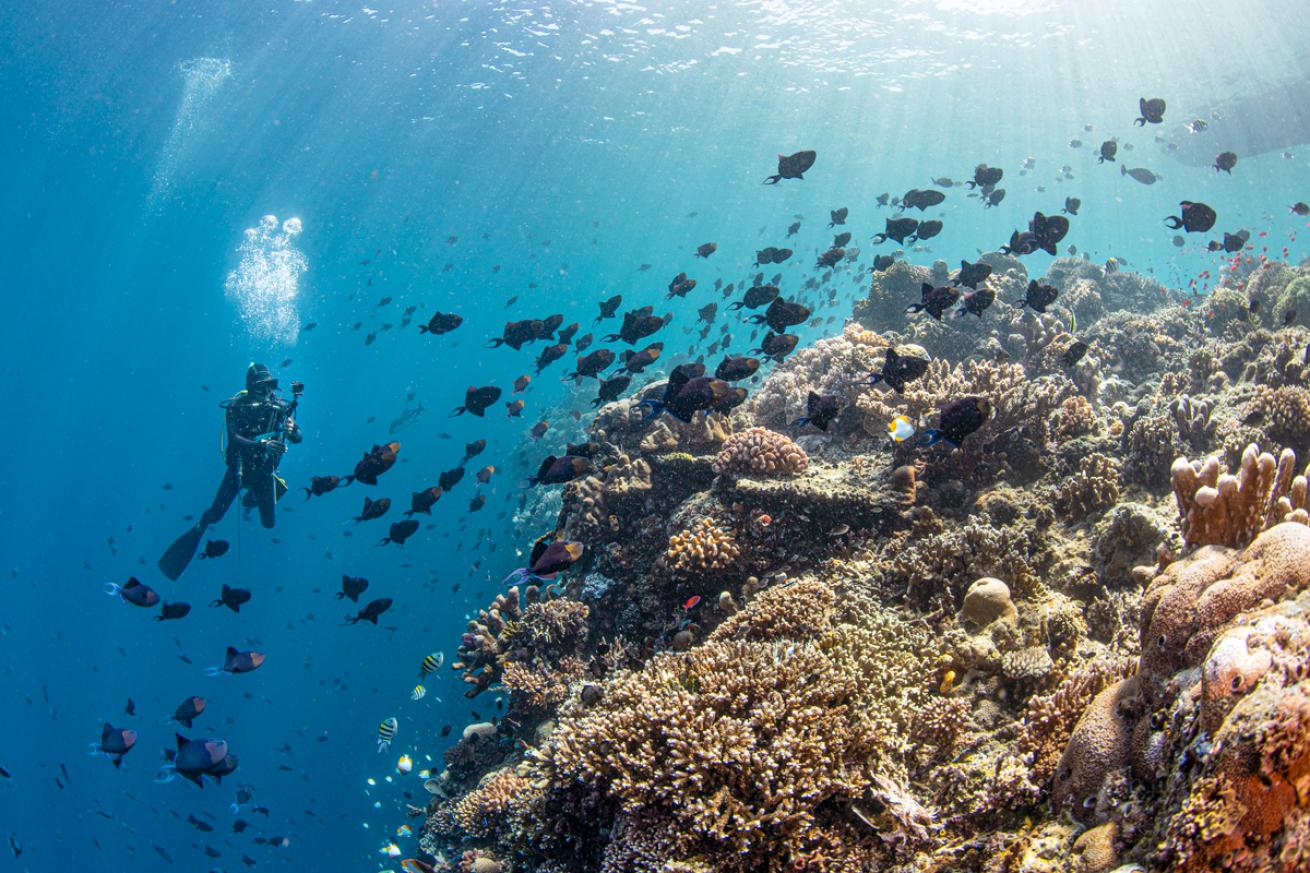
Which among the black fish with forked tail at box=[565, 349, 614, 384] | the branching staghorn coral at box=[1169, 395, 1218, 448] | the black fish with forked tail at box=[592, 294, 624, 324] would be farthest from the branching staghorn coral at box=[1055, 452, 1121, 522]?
the black fish with forked tail at box=[592, 294, 624, 324]

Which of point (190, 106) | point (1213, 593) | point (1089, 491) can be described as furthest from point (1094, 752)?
point (190, 106)

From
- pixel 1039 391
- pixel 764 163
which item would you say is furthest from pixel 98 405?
pixel 1039 391

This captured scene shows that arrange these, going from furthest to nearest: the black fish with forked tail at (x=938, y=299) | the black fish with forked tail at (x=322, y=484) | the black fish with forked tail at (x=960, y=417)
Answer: the black fish with forked tail at (x=322, y=484) < the black fish with forked tail at (x=938, y=299) < the black fish with forked tail at (x=960, y=417)

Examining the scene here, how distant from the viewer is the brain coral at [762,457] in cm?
720

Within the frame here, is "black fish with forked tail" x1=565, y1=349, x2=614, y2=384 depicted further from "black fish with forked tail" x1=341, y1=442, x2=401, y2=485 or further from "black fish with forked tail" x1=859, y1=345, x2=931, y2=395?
"black fish with forked tail" x1=859, y1=345, x2=931, y2=395

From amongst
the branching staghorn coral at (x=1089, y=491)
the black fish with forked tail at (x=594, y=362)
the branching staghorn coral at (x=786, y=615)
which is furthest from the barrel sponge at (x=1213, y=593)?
the black fish with forked tail at (x=594, y=362)

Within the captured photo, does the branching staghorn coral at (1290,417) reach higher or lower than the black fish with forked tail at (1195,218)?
lower

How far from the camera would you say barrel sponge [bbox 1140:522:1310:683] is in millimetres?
2508

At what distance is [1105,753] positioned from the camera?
8.64 feet

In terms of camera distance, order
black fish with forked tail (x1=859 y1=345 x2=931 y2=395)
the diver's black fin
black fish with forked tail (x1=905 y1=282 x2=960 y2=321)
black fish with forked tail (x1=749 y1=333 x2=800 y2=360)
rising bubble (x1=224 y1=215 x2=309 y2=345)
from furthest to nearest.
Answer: rising bubble (x1=224 y1=215 x2=309 y2=345), the diver's black fin, black fish with forked tail (x1=749 y1=333 x2=800 y2=360), black fish with forked tail (x1=905 y1=282 x2=960 y2=321), black fish with forked tail (x1=859 y1=345 x2=931 y2=395)

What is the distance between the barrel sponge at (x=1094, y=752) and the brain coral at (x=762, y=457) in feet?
14.6

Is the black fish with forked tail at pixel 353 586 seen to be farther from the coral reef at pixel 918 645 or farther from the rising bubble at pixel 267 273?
the rising bubble at pixel 267 273

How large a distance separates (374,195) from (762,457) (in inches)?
2251

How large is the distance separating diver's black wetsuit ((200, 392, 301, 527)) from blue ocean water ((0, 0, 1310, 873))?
5.07 metres
